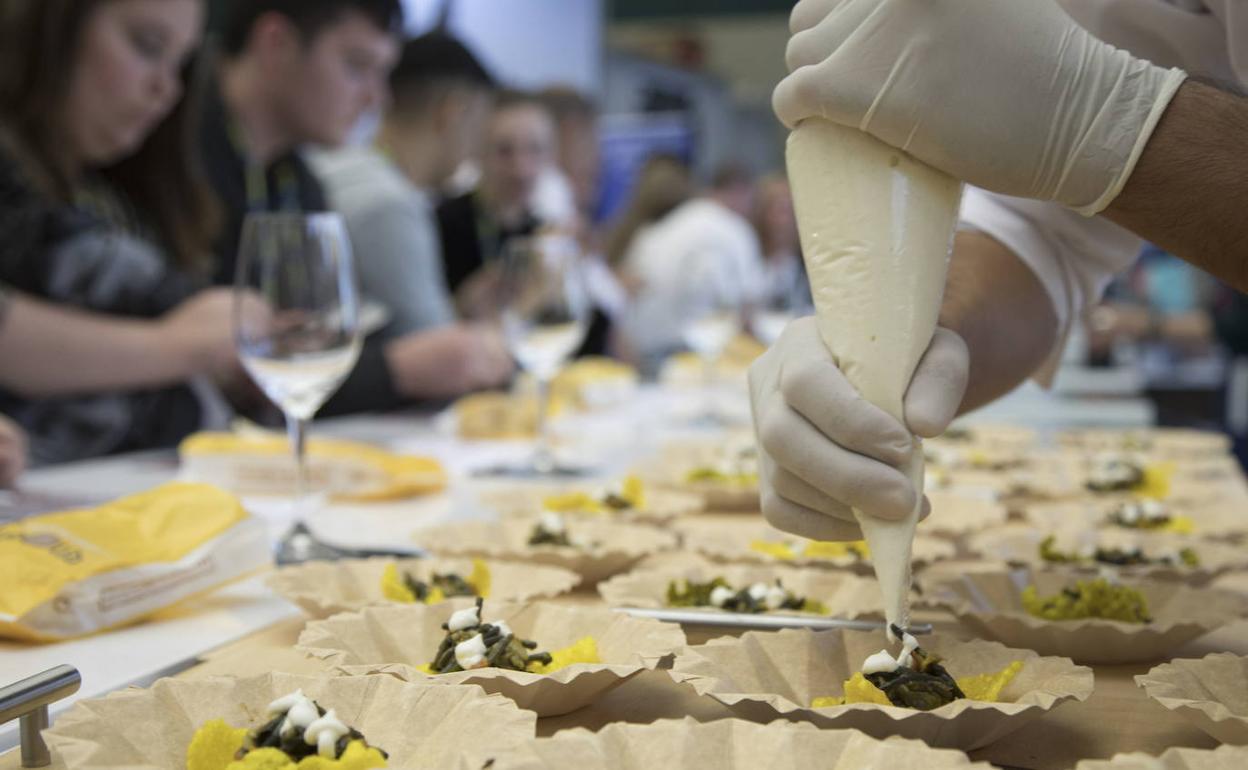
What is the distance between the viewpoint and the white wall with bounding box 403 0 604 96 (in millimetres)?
8938

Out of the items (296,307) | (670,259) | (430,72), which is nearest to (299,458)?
(296,307)

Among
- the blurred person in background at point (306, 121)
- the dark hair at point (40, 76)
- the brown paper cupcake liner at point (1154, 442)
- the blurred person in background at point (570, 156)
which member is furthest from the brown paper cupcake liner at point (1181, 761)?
the blurred person in background at point (570, 156)

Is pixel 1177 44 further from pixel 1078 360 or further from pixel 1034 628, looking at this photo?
pixel 1078 360

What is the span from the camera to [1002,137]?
79 cm

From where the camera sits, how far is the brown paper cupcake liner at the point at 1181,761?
1.74 ft

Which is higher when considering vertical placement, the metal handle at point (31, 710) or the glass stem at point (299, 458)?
the metal handle at point (31, 710)

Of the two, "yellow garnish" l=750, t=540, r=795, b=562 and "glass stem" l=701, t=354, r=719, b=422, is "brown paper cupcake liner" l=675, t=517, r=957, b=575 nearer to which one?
"yellow garnish" l=750, t=540, r=795, b=562

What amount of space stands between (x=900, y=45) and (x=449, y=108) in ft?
11.2

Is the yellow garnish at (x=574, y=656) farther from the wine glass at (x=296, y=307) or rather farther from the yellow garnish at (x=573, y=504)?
the yellow garnish at (x=573, y=504)

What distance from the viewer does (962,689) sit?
71cm

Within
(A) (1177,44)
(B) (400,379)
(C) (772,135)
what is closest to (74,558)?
(A) (1177,44)

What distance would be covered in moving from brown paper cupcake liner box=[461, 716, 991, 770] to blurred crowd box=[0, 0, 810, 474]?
1.09 meters

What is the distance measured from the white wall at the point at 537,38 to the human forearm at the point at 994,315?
7.64 meters

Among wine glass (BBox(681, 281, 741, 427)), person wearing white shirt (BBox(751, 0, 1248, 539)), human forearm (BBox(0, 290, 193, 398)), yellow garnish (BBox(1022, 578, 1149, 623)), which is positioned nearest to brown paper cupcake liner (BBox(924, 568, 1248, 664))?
yellow garnish (BBox(1022, 578, 1149, 623))
